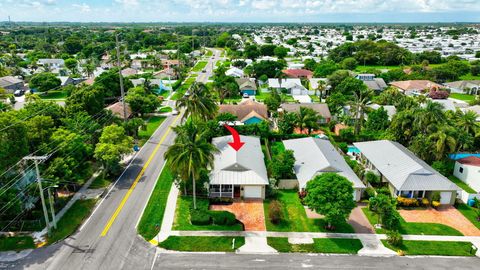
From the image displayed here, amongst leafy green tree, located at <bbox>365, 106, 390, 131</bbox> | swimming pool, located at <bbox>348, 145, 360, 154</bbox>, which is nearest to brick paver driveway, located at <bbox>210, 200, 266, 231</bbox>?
swimming pool, located at <bbox>348, 145, 360, 154</bbox>

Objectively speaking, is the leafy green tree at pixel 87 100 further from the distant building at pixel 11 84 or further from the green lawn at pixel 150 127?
the distant building at pixel 11 84

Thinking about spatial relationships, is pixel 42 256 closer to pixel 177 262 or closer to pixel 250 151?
pixel 177 262

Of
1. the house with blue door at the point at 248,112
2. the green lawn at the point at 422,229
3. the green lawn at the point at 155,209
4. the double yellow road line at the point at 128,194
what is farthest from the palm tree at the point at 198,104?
the green lawn at the point at 422,229

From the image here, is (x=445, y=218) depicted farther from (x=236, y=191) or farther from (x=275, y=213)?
(x=236, y=191)

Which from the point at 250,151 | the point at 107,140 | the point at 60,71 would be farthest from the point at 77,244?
the point at 60,71

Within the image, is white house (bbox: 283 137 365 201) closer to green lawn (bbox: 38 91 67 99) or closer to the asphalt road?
the asphalt road
